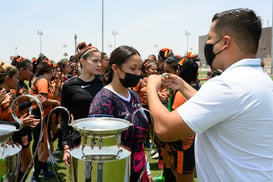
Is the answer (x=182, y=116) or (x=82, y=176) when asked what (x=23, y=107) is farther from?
(x=182, y=116)

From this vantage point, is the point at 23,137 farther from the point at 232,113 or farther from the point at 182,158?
the point at 232,113

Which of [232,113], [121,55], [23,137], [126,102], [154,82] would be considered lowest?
[23,137]

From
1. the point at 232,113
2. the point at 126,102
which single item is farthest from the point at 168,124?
the point at 126,102

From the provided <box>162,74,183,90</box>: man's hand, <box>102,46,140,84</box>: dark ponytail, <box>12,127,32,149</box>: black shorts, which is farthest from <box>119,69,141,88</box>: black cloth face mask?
<box>12,127,32,149</box>: black shorts

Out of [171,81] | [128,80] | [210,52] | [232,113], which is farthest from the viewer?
[128,80]

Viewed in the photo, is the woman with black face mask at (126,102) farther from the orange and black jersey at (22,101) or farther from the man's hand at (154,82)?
the orange and black jersey at (22,101)

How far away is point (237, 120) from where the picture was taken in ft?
3.89

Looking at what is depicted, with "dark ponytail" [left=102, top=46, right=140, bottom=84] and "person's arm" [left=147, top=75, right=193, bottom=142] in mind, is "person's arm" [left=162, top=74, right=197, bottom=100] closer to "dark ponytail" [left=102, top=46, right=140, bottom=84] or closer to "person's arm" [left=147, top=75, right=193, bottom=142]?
"person's arm" [left=147, top=75, right=193, bottom=142]

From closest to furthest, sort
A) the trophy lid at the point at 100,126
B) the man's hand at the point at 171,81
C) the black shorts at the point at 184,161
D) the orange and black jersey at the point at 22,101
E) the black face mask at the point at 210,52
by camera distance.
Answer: the trophy lid at the point at 100,126
the black face mask at the point at 210,52
the man's hand at the point at 171,81
the black shorts at the point at 184,161
the orange and black jersey at the point at 22,101

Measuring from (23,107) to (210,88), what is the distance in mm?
2959

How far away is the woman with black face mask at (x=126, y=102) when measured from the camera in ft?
6.19

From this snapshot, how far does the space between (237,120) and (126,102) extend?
99cm

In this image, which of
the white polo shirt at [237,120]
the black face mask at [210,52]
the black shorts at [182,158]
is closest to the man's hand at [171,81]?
the black face mask at [210,52]

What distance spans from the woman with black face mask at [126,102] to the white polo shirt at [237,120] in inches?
24.7
